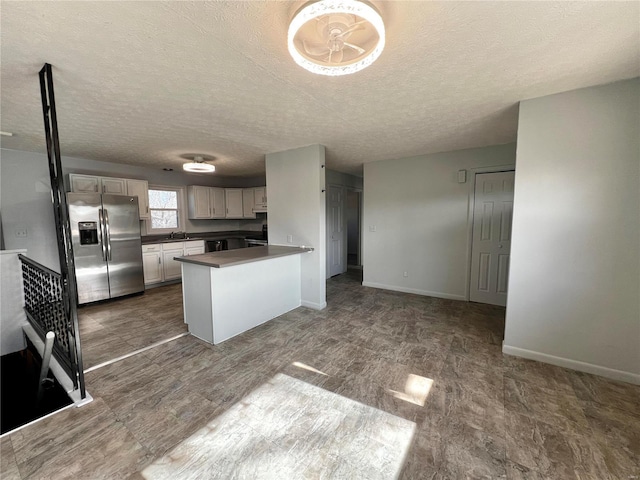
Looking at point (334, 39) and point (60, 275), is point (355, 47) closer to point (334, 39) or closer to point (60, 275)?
point (334, 39)

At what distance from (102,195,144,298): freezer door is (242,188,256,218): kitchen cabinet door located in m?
2.38

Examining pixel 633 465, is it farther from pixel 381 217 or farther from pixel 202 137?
pixel 202 137

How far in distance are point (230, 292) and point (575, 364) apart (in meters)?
3.49

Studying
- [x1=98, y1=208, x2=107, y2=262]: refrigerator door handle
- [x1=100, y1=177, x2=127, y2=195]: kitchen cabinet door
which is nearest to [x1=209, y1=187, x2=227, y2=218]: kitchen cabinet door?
[x1=100, y1=177, x2=127, y2=195]: kitchen cabinet door

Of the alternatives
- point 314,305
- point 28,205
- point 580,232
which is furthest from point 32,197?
point 580,232

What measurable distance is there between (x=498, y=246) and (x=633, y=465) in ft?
9.66

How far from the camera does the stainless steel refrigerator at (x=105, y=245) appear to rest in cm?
399

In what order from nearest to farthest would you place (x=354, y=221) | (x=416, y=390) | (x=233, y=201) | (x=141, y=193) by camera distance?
(x=416, y=390)
(x=141, y=193)
(x=233, y=201)
(x=354, y=221)

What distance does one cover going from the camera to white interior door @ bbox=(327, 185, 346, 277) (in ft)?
18.4

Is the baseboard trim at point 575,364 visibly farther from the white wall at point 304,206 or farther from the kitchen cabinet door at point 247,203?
the kitchen cabinet door at point 247,203

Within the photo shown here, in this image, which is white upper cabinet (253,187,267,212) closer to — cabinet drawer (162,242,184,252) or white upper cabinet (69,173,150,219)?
cabinet drawer (162,242,184,252)

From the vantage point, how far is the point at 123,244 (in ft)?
14.5

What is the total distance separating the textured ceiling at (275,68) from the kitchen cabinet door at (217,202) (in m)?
2.89

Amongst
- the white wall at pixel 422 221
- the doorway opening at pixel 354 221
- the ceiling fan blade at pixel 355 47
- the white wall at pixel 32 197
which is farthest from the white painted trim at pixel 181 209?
the ceiling fan blade at pixel 355 47
